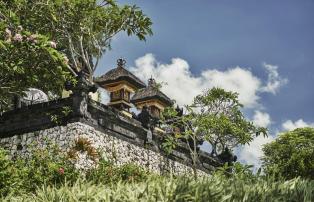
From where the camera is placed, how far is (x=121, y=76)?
35.7 m

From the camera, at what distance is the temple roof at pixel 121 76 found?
35.7 m

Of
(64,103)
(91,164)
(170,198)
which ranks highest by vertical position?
(64,103)

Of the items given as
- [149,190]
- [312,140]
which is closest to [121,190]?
[149,190]

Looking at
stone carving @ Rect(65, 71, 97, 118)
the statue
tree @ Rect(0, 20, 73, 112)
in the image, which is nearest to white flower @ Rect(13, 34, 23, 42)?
tree @ Rect(0, 20, 73, 112)

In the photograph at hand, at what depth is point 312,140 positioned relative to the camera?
1610 inches

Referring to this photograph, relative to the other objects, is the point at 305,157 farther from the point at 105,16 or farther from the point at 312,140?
the point at 312,140

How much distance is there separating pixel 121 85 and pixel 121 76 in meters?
0.63

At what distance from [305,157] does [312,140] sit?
15729mm

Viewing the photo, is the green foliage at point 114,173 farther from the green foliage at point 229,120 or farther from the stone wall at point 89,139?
the green foliage at point 229,120

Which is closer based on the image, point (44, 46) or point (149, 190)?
point (149, 190)

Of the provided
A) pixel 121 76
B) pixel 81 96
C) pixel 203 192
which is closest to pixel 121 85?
pixel 121 76

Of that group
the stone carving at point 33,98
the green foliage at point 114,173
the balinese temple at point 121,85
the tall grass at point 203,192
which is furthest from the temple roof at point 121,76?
the tall grass at point 203,192

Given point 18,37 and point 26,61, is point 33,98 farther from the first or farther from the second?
point 18,37

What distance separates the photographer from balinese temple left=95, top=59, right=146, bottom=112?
35.8 metres
